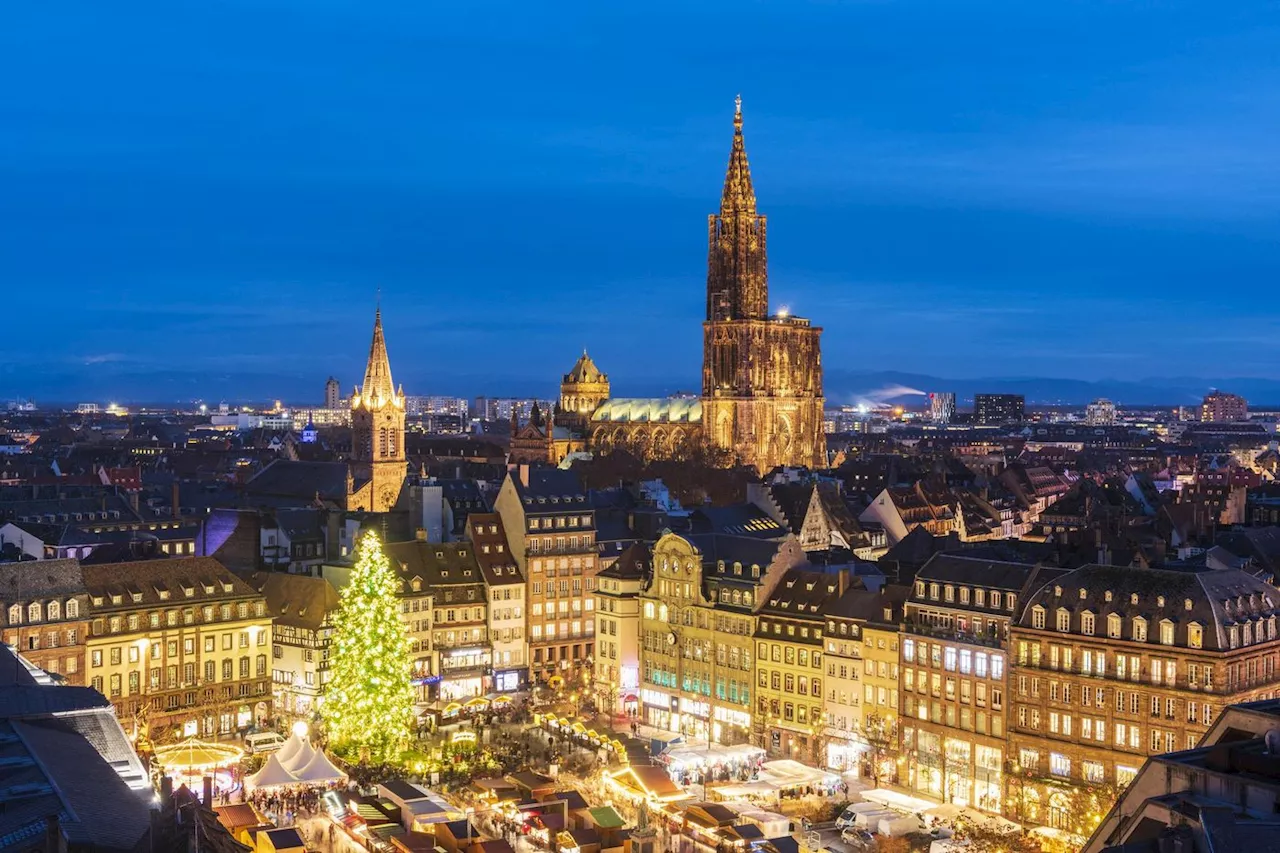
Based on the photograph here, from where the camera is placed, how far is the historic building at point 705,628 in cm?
9375

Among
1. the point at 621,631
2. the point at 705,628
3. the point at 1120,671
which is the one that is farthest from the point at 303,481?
the point at 1120,671

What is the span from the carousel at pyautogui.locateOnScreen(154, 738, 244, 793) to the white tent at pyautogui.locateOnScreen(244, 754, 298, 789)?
1.77 meters

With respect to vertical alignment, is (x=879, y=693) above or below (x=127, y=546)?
below

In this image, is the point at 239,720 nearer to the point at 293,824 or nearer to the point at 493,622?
the point at 493,622

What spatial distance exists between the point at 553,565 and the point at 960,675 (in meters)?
36.2

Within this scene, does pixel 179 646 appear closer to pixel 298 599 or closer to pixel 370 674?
pixel 298 599

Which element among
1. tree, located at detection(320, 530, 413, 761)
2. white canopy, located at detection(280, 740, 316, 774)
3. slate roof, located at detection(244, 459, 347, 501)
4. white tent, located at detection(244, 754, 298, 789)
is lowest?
white tent, located at detection(244, 754, 298, 789)

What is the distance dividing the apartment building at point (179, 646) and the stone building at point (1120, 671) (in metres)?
45.4

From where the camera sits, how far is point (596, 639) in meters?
104

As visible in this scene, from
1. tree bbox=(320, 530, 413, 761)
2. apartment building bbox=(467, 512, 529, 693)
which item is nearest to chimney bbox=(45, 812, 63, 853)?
tree bbox=(320, 530, 413, 761)

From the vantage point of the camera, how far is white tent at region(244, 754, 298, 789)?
226ft

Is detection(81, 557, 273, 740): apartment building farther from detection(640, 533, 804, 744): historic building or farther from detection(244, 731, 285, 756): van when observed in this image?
detection(640, 533, 804, 744): historic building

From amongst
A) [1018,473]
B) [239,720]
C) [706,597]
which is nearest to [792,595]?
[706,597]

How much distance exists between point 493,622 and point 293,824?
39194mm
